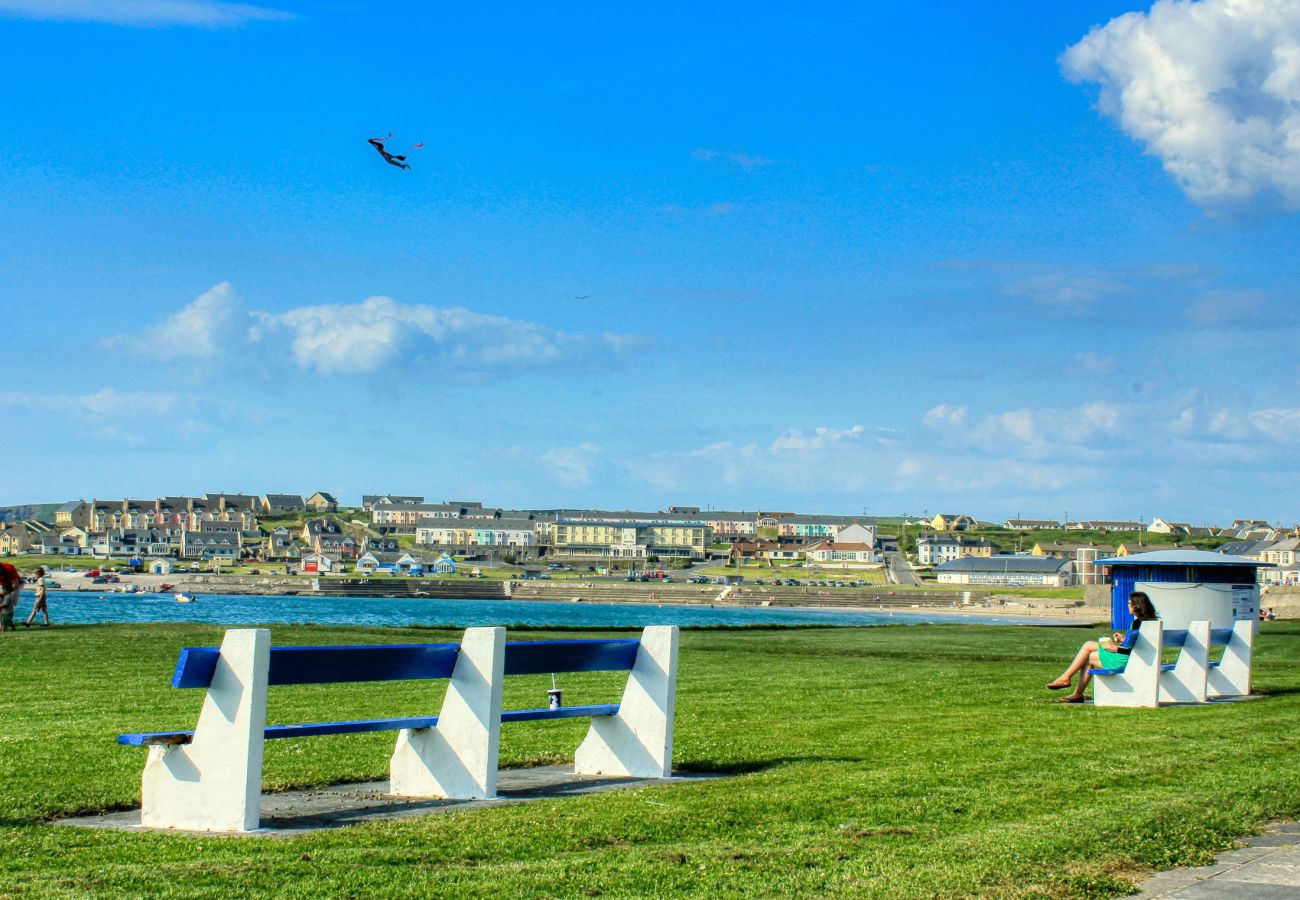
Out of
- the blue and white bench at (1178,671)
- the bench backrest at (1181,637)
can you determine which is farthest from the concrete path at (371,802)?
the bench backrest at (1181,637)

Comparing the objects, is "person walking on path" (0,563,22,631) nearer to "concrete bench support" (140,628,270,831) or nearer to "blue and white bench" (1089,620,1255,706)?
"blue and white bench" (1089,620,1255,706)

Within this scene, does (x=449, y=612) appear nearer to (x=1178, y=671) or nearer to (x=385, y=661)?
(x=1178, y=671)

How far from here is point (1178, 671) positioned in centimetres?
1688

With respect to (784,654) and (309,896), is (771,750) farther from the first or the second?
(784,654)

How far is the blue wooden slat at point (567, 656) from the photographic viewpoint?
31.1 feet

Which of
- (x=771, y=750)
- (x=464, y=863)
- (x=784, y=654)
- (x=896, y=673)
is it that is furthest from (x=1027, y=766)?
(x=784, y=654)

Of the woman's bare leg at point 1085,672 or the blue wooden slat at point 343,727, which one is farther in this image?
the woman's bare leg at point 1085,672

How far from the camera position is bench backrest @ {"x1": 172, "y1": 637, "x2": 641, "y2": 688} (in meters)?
7.77

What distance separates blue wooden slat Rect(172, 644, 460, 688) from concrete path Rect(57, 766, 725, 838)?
81cm

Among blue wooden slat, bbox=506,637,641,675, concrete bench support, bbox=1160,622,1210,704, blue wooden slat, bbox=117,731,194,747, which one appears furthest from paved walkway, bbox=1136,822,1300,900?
concrete bench support, bbox=1160,622,1210,704

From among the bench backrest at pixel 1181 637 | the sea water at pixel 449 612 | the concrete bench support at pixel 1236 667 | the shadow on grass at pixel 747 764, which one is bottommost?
the sea water at pixel 449 612

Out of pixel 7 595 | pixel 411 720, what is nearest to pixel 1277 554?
pixel 7 595

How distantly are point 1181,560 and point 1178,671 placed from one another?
18.6 m

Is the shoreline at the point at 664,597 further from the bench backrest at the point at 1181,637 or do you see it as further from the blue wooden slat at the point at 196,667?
the blue wooden slat at the point at 196,667
